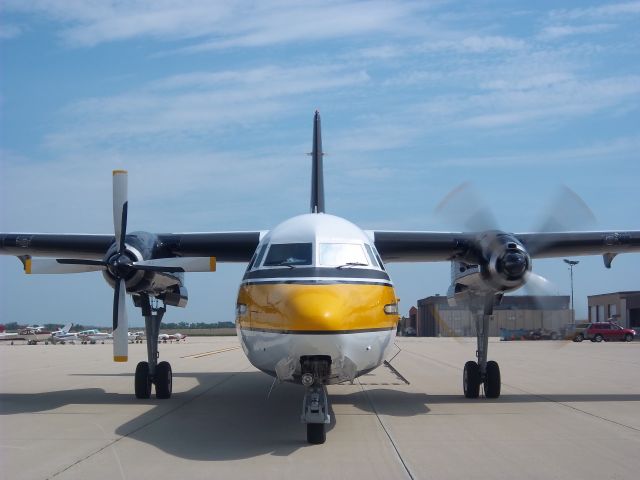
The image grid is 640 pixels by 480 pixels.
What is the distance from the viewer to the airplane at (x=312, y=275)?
9.38 meters

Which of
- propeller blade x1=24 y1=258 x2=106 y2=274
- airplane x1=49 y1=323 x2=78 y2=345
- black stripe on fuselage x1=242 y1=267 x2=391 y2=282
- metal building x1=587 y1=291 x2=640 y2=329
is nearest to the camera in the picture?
black stripe on fuselage x1=242 y1=267 x2=391 y2=282

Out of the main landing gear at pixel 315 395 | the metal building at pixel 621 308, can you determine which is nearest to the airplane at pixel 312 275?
the main landing gear at pixel 315 395

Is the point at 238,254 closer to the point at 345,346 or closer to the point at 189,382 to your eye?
the point at 189,382

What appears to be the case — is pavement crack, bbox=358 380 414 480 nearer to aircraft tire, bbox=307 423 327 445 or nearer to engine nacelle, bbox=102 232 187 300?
aircraft tire, bbox=307 423 327 445

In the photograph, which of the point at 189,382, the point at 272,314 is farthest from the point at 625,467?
the point at 189,382

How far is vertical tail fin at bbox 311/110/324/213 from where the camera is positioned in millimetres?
18594

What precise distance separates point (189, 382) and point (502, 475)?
43.4ft

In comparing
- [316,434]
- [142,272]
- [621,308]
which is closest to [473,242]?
[142,272]

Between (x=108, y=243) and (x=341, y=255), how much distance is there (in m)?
7.39

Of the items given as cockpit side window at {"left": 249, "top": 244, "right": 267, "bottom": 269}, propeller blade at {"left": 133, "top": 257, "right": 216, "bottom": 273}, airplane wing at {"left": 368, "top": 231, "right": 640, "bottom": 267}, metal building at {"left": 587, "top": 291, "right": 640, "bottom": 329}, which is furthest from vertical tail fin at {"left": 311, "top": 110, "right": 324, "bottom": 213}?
metal building at {"left": 587, "top": 291, "right": 640, "bottom": 329}

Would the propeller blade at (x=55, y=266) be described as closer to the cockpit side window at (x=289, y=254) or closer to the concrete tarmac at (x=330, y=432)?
the concrete tarmac at (x=330, y=432)

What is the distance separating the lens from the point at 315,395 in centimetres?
941

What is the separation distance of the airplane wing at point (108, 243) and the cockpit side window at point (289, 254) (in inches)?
186

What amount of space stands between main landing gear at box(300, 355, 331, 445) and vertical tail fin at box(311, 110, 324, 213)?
8466 millimetres
